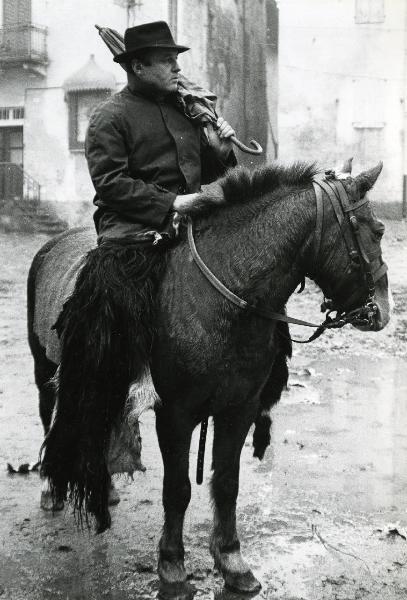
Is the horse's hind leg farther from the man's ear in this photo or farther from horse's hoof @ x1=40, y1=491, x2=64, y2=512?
the man's ear

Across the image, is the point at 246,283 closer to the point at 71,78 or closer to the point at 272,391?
the point at 272,391

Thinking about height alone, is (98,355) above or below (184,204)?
below

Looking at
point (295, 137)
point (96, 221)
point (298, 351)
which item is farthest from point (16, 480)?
point (295, 137)

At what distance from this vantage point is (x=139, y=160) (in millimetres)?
3512

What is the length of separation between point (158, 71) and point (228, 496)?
7.07ft

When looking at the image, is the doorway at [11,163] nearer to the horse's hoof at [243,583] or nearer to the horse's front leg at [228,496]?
the horse's front leg at [228,496]

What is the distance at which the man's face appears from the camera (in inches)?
138

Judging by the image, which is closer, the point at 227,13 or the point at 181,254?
the point at 181,254

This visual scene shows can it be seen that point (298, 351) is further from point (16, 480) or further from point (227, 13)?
point (227, 13)

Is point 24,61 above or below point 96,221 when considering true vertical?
above

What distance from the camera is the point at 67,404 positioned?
11.4 ft

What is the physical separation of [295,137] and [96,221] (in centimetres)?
1468

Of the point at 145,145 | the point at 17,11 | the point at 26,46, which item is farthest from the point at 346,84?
the point at 145,145

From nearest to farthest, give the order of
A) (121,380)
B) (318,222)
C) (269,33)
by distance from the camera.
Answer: (318,222)
(121,380)
(269,33)
